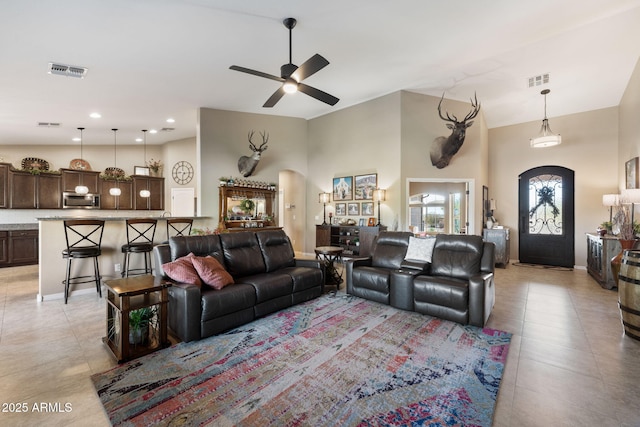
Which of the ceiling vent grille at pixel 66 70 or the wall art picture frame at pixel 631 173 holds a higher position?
the ceiling vent grille at pixel 66 70

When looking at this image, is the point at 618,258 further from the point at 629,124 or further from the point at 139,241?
the point at 139,241

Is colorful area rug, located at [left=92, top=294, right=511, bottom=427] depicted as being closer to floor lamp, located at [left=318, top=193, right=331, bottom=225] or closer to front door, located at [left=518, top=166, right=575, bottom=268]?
floor lamp, located at [left=318, top=193, right=331, bottom=225]

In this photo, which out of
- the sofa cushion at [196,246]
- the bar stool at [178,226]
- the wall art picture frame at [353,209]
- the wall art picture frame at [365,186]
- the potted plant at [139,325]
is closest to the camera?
the potted plant at [139,325]

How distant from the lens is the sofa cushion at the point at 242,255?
3748mm

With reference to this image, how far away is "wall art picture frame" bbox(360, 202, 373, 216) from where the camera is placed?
6.92 metres

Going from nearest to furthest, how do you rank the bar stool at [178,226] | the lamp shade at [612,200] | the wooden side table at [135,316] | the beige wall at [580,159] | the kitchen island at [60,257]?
the wooden side table at [135,316], the kitchen island at [60,257], the lamp shade at [612,200], the bar stool at [178,226], the beige wall at [580,159]

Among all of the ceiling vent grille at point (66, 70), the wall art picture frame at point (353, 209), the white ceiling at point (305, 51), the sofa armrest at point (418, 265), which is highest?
the white ceiling at point (305, 51)

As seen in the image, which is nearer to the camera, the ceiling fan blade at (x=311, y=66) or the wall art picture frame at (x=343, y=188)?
the ceiling fan blade at (x=311, y=66)

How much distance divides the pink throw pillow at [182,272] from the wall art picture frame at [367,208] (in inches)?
181

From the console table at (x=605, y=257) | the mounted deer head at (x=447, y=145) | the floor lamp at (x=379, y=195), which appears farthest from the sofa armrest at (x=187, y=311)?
the console table at (x=605, y=257)

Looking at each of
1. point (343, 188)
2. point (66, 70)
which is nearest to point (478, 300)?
point (343, 188)

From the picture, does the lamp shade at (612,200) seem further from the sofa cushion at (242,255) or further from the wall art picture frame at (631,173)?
the sofa cushion at (242,255)

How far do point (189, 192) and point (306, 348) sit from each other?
773cm

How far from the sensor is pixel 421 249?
160 inches
